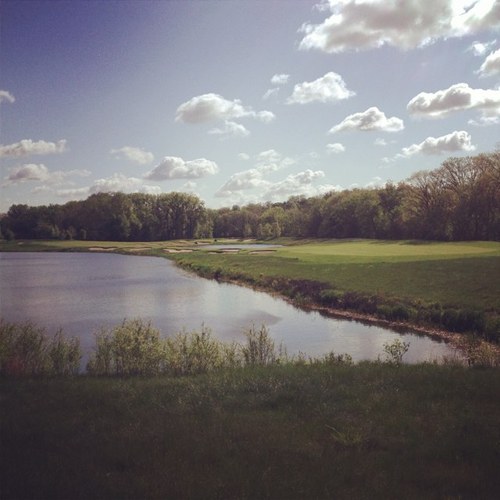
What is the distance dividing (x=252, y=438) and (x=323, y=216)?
13689cm

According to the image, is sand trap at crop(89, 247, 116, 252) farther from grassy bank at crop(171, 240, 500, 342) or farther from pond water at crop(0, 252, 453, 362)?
grassy bank at crop(171, 240, 500, 342)

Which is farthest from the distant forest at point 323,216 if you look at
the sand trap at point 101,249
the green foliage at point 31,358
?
the green foliage at point 31,358

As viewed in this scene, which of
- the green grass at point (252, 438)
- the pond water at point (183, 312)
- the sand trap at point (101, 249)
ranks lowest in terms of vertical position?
the pond water at point (183, 312)

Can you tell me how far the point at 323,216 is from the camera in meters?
144

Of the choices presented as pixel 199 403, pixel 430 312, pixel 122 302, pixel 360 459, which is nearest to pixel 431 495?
pixel 360 459

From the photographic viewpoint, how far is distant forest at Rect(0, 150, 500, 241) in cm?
8488

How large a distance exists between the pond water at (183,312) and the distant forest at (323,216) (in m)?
20.0

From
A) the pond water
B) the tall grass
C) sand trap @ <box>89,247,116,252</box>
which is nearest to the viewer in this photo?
the tall grass

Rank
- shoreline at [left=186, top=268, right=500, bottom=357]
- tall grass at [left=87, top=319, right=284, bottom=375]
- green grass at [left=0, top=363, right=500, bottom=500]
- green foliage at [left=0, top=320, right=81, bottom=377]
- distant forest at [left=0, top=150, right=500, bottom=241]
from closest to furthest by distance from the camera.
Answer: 1. green grass at [left=0, top=363, right=500, bottom=500]
2. green foliage at [left=0, top=320, right=81, bottom=377]
3. tall grass at [left=87, top=319, right=284, bottom=375]
4. shoreline at [left=186, top=268, right=500, bottom=357]
5. distant forest at [left=0, top=150, right=500, bottom=241]

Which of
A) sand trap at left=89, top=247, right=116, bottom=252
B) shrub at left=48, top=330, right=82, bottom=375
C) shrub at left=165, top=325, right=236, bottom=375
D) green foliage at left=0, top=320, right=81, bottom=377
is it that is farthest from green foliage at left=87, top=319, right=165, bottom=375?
sand trap at left=89, top=247, right=116, bottom=252

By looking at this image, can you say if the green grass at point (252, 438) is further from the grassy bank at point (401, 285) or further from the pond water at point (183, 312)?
the grassy bank at point (401, 285)

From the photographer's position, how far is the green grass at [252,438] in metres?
7.30

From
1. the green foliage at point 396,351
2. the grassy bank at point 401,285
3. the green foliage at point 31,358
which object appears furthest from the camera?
the grassy bank at point 401,285

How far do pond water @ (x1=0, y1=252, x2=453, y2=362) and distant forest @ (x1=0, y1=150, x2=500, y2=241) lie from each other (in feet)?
65.6
